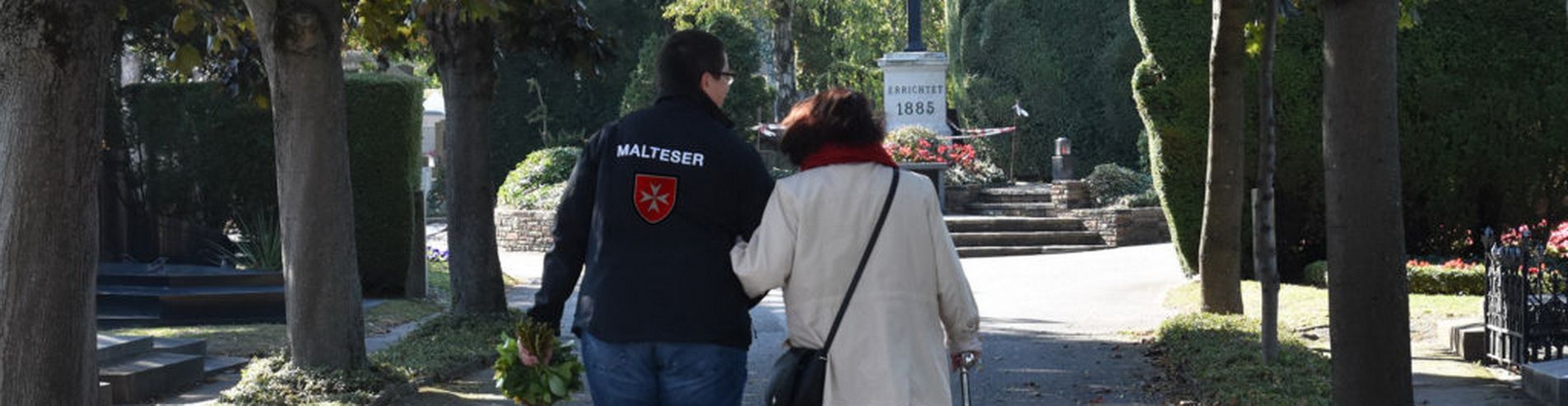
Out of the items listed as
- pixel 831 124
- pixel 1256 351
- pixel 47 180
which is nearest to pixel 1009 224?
pixel 1256 351

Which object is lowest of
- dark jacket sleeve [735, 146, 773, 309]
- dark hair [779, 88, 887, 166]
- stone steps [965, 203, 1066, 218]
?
stone steps [965, 203, 1066, 218]

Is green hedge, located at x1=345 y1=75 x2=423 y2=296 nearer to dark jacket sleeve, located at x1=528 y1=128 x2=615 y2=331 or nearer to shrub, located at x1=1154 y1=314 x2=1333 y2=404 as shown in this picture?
shrub, located at x1=1154 y1=314 x2=1333 y2=404

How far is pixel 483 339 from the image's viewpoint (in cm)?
1409

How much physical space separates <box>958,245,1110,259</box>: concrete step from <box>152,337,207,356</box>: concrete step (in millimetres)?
15414

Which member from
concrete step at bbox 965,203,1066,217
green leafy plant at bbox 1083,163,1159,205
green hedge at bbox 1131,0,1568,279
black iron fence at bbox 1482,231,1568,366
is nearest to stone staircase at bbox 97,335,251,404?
black iron fence at bbox 1482,231,1568,366

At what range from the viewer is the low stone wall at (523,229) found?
1201 inches

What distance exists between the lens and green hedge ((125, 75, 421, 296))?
19547 millimetres

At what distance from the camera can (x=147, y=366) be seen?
11672 millimetres

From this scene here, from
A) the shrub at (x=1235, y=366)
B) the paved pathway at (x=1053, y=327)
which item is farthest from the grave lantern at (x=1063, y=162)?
the shrub at (x=1235, y=366)

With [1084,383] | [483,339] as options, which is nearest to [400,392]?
[483,339]

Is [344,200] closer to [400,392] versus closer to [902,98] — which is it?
[400,392]

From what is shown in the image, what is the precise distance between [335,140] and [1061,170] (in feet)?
80.0

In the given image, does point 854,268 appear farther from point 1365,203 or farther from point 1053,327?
point 1053,327

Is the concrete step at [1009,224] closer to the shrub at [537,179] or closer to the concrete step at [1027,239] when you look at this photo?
the concrete step at [1027,239]
